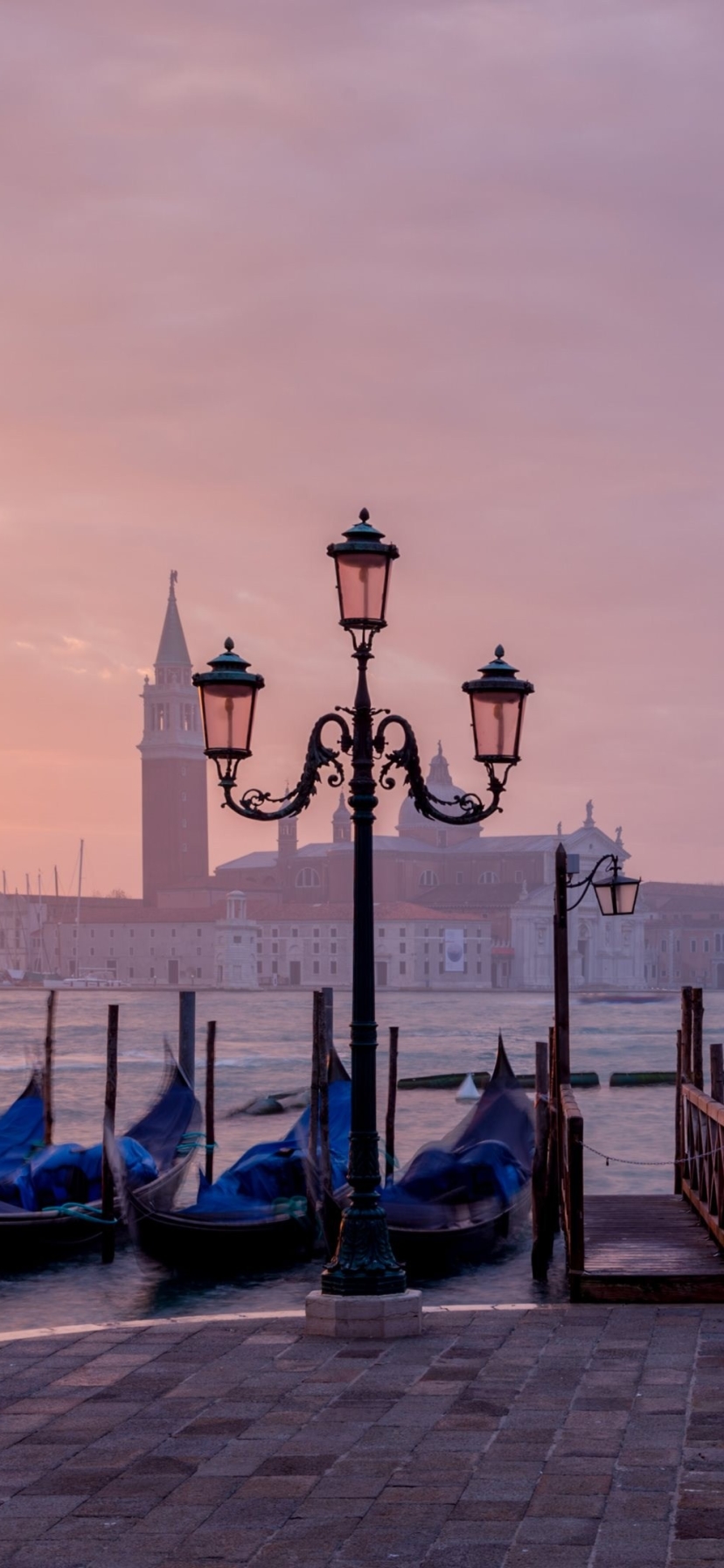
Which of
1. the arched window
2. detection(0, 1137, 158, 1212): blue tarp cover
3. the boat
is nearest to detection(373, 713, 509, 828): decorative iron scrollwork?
detection(0, 1137, 158, 1212): blue tarp cover

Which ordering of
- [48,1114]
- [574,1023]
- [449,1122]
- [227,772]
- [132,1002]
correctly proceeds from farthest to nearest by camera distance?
[132,1002], [574,1023], [449,1122], [48,1114], [227,772]

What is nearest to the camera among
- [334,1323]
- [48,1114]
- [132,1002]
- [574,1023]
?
[334,1323]

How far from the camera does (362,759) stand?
7855 mm

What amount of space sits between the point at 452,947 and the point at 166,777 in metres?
19.7

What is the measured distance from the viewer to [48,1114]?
17.4 m

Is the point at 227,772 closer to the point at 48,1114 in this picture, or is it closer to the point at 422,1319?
the point at 422,1319

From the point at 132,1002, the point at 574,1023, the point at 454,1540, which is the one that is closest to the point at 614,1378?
the point at 454,1540

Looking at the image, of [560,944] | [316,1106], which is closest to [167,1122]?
[316,1106]

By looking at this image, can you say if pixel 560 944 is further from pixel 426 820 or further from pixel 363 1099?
pixel 426 820

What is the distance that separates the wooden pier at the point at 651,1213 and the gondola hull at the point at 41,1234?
11.6ft

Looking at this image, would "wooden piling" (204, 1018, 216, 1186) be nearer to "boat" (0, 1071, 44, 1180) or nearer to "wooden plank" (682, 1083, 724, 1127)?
"boat" (0, 1071, 44, 1180)

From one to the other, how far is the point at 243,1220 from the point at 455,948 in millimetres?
95223

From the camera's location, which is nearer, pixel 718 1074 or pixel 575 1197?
pixel 575 1197

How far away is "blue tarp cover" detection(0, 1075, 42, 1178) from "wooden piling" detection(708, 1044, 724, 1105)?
695 cm
